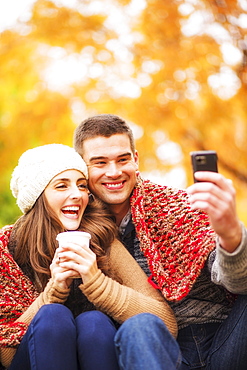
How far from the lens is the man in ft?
5.60

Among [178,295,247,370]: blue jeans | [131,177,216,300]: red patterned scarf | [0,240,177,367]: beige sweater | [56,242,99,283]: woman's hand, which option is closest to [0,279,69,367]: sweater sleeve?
[0,240,177,367]: beige sweater

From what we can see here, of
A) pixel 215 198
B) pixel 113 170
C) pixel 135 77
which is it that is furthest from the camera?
pixel 135 77

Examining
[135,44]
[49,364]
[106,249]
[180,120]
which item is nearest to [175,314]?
[106,249]

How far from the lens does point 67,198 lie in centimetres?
228

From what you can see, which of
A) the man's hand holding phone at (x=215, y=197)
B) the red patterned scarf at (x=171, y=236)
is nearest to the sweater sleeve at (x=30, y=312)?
the red patterned scarf at (x=171, y=236)

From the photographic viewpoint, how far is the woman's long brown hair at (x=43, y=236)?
2.29 m

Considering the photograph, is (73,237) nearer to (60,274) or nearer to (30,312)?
(60,274)

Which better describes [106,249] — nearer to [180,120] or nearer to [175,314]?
[175,314]

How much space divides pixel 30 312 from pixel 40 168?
637mm

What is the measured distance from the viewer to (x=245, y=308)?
1.99m

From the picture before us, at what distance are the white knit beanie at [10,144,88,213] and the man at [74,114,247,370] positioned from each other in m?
0.14

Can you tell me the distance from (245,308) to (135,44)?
3.17m

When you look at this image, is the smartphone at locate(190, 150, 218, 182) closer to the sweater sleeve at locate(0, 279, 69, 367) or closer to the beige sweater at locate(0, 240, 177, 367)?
the beige sweater at locate(0, 240, 177, 367)

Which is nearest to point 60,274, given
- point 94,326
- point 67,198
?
point 94,326
